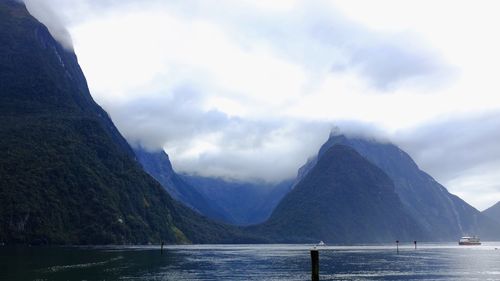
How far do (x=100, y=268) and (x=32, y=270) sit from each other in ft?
55.1

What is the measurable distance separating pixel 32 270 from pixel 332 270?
70.1 metres

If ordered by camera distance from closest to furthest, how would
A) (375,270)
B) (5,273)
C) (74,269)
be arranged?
(5,273) < (74,269) < (375,270)

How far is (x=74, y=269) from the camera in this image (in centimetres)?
12175

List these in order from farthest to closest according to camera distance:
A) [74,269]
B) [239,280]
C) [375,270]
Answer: [375,270], [74,269], [239,280]

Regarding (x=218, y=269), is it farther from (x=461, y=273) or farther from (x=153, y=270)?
(x=461, y=273)

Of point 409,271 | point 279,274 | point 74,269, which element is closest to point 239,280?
point 279,274

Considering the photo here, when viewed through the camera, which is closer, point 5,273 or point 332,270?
point 5,273

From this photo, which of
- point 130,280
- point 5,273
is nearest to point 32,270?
point 5,273

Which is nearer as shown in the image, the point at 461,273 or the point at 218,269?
the point at 461,273

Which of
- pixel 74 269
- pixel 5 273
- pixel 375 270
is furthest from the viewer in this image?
pixel 375 270

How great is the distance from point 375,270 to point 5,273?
3395 inches

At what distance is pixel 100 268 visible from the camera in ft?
415

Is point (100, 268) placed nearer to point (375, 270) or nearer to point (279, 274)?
point (279, 274)

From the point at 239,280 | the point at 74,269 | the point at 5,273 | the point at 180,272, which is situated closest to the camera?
the point at 5,273
